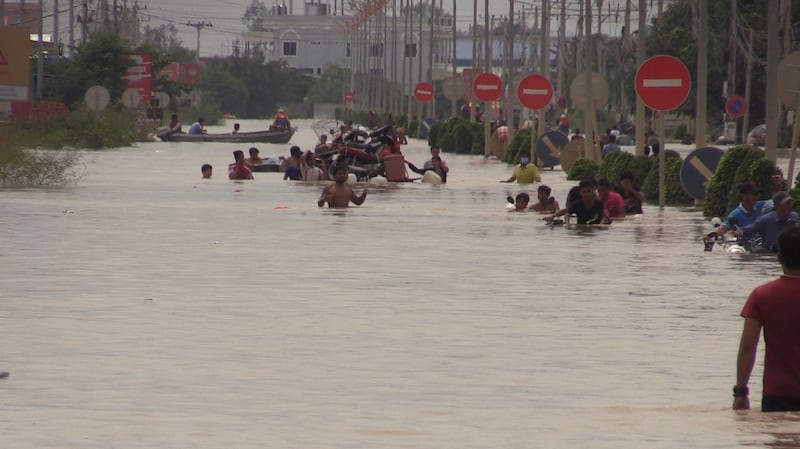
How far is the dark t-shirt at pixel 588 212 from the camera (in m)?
27.7

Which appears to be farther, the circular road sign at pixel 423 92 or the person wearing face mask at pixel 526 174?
the circular road sign at pixel 423 92

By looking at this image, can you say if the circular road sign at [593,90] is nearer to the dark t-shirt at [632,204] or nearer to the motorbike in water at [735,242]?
the dark t-shirt at [632,204]

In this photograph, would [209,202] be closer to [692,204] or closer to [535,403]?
[692,204]

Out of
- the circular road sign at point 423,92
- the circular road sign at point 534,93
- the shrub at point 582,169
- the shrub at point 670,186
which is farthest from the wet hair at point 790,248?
the circular road sign at point 423,92

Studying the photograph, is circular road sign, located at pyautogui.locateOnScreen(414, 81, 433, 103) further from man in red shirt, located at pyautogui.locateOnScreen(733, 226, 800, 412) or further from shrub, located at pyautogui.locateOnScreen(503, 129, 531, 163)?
man in red shirt, located at pyautogui.locateOnScreen(733, 226, 800, 412)

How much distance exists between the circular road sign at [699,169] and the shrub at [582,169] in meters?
11.1

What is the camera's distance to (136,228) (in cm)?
2586

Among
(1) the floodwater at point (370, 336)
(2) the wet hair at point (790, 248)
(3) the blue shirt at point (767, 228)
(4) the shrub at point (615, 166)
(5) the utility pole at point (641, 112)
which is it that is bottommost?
(1) the floodwater at point (370, 336)

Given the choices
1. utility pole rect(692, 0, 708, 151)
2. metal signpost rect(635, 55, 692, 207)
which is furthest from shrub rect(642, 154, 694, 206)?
metal signpost rect(635, 55, 692, 207)

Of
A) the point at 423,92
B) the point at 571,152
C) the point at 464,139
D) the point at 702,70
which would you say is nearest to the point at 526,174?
the point at 571,152

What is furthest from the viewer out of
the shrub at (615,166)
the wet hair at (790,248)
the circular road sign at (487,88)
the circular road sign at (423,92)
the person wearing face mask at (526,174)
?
the circular road sign at (423,92)

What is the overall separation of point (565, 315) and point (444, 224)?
510 inches

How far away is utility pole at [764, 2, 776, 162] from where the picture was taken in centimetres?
2783

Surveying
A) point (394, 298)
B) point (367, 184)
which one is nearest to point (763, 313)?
point (394, 298)
